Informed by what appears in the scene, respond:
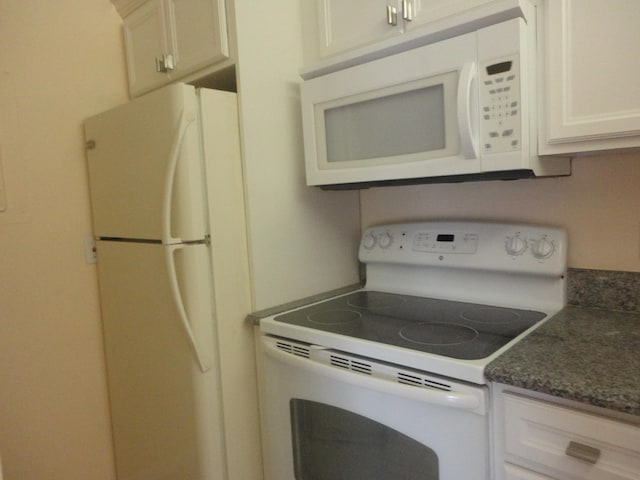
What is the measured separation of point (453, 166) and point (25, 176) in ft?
5.36

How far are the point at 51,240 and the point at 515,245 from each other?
179 cm

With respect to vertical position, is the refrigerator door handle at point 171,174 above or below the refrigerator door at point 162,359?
above

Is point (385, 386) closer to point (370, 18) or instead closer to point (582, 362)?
point (582, 362)

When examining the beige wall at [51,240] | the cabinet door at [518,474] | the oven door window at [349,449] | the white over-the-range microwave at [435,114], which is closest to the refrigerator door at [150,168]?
the beige wall at [51,240]

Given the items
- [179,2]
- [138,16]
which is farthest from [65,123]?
[179,2]

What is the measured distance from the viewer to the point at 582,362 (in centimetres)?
101

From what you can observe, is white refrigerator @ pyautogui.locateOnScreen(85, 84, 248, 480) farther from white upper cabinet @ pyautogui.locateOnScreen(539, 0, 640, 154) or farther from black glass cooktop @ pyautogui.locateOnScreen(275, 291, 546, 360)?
white upper cabinet @ pyautogui.locateOnScreen(539, 0, 640, 154)

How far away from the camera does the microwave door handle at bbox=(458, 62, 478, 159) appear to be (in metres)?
1.20

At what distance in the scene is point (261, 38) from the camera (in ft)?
5.17

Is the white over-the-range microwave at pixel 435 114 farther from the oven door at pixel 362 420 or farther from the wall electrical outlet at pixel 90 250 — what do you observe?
the wall electrical outlet at pixel 90 250

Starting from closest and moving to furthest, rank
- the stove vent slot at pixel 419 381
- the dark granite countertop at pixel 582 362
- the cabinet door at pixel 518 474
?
the dark granite countertop at pixel 582 362, the cabinet door at pixel 518 474, the stove vent slot at pixel 419 381

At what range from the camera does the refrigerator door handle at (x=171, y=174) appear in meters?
1.39

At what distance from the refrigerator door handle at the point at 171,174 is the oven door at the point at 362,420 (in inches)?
18.7

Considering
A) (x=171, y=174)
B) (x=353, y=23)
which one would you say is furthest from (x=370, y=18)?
(x=171, y=174)
